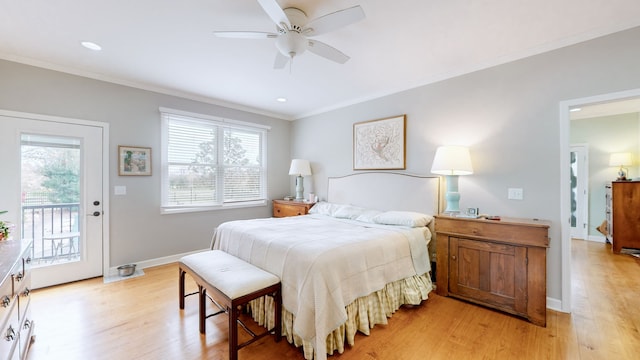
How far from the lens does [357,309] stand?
6.85 ft

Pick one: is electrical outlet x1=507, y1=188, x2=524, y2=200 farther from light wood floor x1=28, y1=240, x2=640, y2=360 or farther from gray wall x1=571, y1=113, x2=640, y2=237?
gray wall x1=571, y1=113, x2=640, y2=237

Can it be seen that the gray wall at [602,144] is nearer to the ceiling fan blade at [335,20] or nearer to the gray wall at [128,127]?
the ceiling fan blade at [335,20]

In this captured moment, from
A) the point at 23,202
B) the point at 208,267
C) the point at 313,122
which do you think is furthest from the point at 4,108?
the point at 313,122

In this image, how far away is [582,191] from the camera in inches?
207

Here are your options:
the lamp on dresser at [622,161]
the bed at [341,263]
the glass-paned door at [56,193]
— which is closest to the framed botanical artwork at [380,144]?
the bed at [341,263]

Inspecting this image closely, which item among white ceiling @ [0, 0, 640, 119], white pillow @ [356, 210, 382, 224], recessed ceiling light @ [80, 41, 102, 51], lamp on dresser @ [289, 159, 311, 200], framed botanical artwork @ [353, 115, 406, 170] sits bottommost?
white pillow @ [356, 210, 382, 224]

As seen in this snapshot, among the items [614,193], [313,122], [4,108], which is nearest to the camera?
[4,108]

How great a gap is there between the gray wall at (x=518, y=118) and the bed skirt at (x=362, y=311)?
1240 mm

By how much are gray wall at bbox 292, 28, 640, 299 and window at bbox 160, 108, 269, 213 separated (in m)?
2.76

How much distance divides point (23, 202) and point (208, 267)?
2.52 meters

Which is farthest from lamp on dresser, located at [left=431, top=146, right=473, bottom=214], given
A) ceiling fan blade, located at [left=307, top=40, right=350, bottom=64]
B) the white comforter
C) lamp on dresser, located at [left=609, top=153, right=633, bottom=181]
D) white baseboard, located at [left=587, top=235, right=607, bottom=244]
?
white baseboard, located at [left=587, top=235, right=607, bottom=244]

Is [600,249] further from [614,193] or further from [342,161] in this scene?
[342,161]

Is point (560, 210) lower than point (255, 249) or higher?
higher

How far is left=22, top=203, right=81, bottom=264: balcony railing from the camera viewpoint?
2.93 meters
